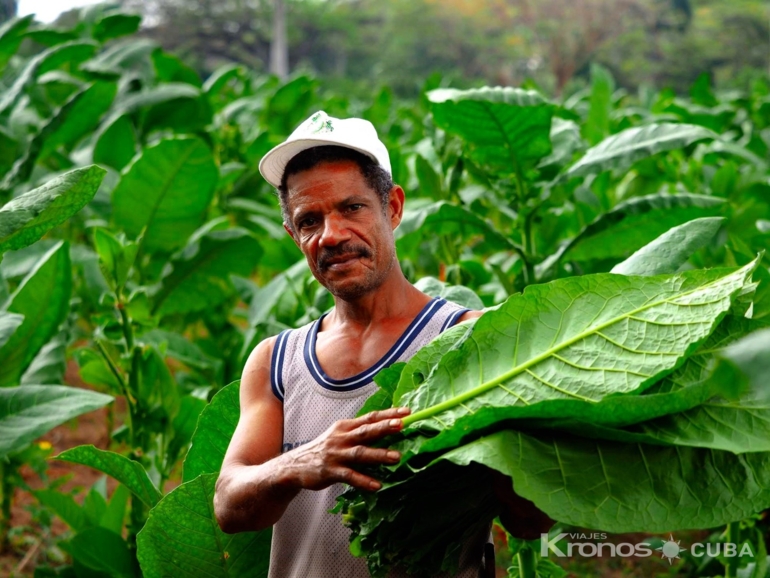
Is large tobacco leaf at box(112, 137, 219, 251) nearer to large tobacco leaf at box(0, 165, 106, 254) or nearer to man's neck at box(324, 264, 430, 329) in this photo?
large tobacco leaf at box(0, 165, 106, 254)

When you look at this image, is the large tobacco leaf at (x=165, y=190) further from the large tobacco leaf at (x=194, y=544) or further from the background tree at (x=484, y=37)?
the background tree at (x=484, y=37)

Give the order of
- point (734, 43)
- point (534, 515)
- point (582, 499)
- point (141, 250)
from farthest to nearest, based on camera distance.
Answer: point (734, 43), point (141, 250), point (534, 515), point (582, 499)

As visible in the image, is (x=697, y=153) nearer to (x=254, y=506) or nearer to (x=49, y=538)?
(x=49, y=538)

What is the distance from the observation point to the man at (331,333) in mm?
1859

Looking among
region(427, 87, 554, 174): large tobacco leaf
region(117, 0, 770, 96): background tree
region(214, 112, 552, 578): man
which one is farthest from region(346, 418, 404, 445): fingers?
region(117, 0, 770, 96): background tree

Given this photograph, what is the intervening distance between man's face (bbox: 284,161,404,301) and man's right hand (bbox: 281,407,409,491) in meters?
0.43

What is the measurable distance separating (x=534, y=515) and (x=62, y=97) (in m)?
4.57

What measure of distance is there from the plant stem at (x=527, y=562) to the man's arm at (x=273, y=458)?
0.56 metres

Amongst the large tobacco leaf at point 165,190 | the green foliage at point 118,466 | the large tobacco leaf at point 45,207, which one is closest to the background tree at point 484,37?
the large tobacco leaf at point 165,190

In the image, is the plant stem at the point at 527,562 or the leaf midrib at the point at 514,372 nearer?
the leaf midrib at the point at 514,372

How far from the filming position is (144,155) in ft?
11.1

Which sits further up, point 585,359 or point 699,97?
point 585,359

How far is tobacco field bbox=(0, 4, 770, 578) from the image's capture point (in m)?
1.44

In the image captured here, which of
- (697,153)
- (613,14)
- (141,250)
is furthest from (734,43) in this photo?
(141,250)
